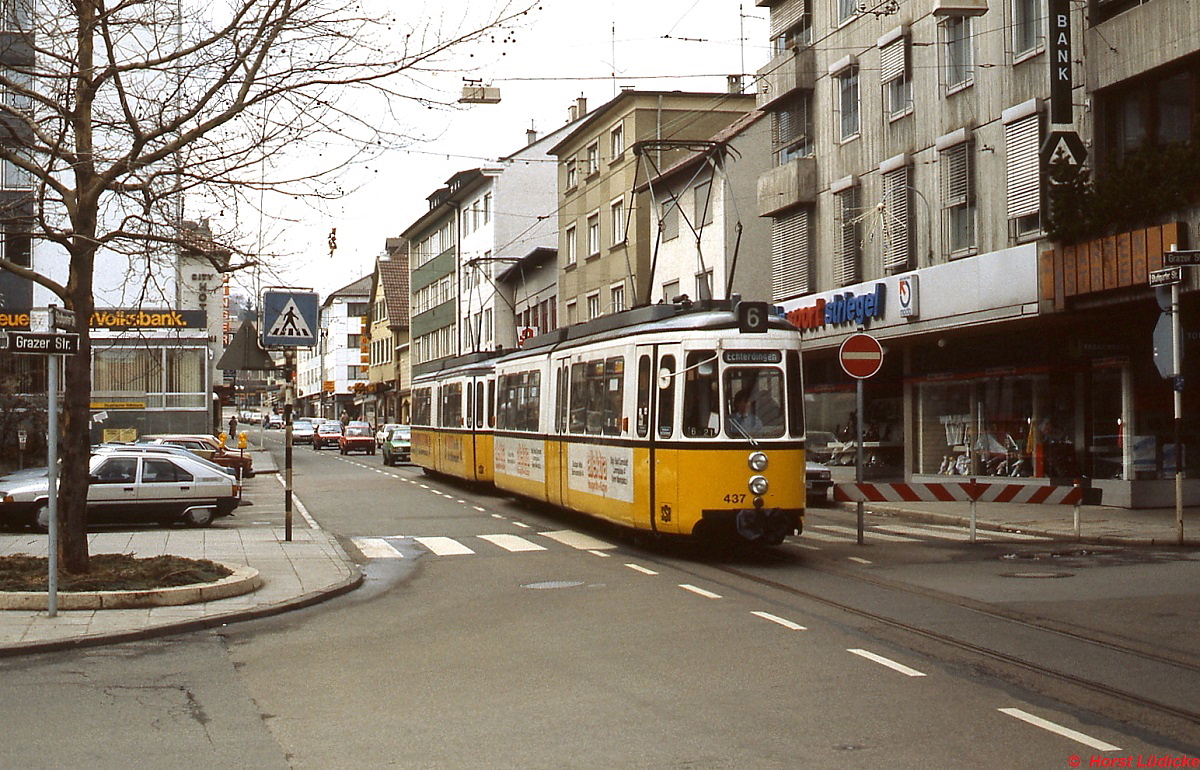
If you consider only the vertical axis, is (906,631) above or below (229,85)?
below

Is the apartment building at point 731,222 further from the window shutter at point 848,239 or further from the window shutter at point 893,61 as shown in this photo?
the window shutter at point 893,61

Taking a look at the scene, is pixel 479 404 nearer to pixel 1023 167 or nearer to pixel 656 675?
pixel 1023 167

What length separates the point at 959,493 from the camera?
18188mm

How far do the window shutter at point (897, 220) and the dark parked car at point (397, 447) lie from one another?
2279cm

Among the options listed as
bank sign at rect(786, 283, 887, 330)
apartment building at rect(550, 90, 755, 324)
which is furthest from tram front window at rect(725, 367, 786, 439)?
apartment building at rect(550, 90, 755, 324)

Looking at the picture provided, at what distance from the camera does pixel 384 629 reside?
37.6ft

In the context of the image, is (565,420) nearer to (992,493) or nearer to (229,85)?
(992,493)

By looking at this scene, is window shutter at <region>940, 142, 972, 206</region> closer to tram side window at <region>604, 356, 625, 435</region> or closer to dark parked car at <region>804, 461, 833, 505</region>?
dark parked car at <region>804, 461, 833, 505</region>

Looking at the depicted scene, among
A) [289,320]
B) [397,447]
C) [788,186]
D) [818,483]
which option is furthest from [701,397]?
[397,447]

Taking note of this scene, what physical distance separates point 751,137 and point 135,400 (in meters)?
24.1

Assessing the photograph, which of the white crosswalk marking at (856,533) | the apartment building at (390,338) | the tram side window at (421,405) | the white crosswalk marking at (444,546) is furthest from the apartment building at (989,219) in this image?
the apartment building at (390,338)

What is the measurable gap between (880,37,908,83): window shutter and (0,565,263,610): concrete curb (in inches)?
809

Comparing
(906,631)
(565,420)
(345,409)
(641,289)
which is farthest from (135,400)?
(345,409)

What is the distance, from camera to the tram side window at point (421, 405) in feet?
121
